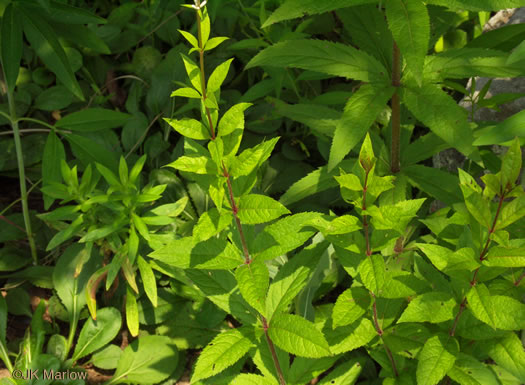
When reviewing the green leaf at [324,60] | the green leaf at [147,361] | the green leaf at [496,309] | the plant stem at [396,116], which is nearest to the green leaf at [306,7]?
the green leaf at [324,60]

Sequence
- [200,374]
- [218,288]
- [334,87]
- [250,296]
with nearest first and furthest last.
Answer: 1. [250,296]
2. [200,374]
3. [218,288]
4. [334,87]

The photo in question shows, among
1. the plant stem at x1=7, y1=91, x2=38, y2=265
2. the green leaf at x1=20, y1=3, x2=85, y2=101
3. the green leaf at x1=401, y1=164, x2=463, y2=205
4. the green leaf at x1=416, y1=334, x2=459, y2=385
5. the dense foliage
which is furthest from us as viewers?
the plant stem at x1=7, y1=91, x2=38, y2=265

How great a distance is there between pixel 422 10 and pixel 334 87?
135 cm

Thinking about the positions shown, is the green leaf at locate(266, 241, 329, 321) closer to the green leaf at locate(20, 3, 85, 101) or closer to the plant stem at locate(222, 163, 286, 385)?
the plant stem at locate(222, 163, 286, 385)

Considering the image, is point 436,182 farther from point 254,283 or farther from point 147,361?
point 147,361

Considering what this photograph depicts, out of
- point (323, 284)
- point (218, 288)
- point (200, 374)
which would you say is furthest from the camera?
point (323, 284)

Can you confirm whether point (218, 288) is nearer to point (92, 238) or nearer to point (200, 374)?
point (200, 374)

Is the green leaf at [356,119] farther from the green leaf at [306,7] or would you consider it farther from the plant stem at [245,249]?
the plant stem at [245,249]

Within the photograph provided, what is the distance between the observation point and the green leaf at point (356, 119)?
2.02m

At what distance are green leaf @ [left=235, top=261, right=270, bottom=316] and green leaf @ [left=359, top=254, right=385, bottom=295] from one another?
0.99ft

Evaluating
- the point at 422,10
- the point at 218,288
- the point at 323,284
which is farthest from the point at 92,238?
the point at 422,10

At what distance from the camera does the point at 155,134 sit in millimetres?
3123

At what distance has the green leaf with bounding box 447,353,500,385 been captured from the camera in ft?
6.11

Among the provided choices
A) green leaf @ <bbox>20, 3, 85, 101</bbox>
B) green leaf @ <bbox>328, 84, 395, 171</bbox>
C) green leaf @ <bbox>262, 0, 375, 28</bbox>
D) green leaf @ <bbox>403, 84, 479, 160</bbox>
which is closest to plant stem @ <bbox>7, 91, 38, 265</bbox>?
green leaf @ <bbox>20, 3, 85, 101</bbox>
